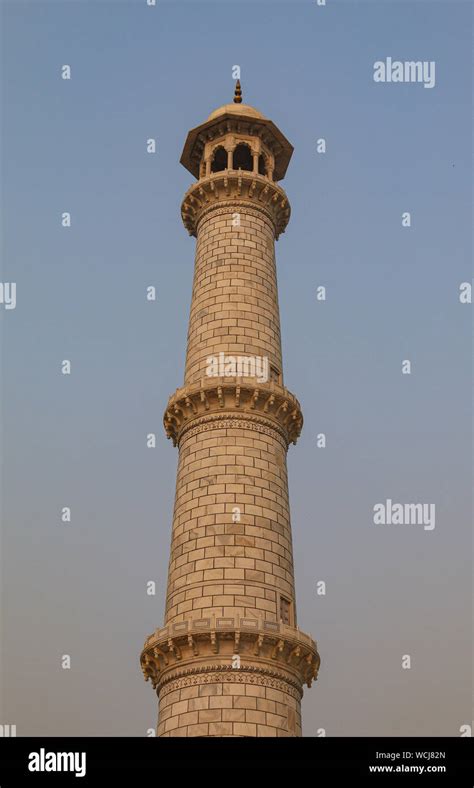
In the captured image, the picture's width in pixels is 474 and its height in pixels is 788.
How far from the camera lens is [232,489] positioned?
28.2 metres

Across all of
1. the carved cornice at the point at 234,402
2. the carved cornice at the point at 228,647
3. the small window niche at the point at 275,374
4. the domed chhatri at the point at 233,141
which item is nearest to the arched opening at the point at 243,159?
the domed chhatri at the point at 233,141

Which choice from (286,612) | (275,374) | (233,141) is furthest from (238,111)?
(286,612)

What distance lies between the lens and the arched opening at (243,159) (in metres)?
38.1

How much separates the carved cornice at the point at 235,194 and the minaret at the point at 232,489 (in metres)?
0.05

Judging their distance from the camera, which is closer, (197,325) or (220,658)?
(220,658)

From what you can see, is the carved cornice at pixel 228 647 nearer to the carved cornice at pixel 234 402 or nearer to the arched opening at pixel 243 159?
the carved cornice at pixel 234 402

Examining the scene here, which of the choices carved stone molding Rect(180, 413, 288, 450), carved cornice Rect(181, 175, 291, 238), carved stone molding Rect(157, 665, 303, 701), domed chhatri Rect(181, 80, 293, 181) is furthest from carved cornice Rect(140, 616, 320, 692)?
domed chhatri Rect(181, 80, 293, 181)

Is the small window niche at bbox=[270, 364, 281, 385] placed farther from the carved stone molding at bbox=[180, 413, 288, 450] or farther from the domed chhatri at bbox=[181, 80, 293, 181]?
the domed chhatri at bbox=[181, 80, 293, 181]

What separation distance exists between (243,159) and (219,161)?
3.73 ft

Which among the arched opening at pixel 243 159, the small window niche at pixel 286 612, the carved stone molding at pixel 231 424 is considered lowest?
the small window niche at pixel 286 612
